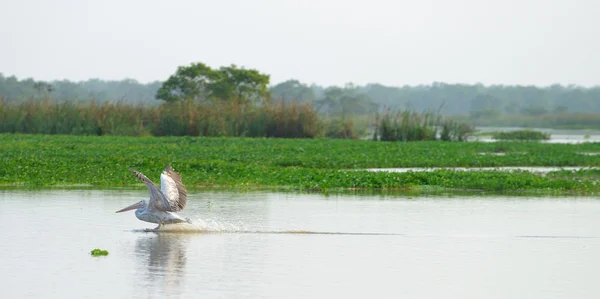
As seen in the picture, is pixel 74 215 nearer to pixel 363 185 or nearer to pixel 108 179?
pixel 108 179

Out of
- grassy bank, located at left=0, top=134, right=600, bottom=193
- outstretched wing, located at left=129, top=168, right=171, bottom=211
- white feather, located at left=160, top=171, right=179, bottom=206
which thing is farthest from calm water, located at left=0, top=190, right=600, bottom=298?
grassy bank, located at left=0, top=134, right=600, bottom=193

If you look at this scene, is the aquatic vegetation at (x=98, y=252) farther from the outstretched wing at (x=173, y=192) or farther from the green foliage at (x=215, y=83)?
the green foliage at (x=215, y=83)

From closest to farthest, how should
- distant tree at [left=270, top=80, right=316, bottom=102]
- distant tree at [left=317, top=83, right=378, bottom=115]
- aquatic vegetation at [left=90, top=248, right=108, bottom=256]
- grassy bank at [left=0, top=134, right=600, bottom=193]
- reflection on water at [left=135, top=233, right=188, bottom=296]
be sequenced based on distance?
1. reflection on water at [left=135, top=233, right=188, bottom=296]
2. aquatic vegetation at [left=90, top=248, right=108, bottom=256]
3. grassy bank at [left=0, top=134, right=600, bottom=193]
4. distant tree at [left=317, top=83, right=378, bottom=115]
5. distant tree at [left=270, top=80, right=316, bottom=102]

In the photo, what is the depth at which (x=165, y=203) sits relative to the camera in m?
14.7

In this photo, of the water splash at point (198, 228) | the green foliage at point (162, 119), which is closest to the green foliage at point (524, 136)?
the green foliage at point (162, 119)

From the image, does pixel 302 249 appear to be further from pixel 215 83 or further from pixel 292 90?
pixel 292 90

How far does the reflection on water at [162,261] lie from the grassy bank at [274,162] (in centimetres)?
708

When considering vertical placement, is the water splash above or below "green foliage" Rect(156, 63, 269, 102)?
below

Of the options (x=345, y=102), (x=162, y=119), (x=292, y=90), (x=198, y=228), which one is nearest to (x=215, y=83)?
(x=162, y=119)

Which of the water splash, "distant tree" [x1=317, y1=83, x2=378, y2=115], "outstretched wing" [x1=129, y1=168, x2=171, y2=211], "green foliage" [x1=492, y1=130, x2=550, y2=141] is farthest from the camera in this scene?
"distant tree" [x1=317, y1=83, x2=378, y2=115]

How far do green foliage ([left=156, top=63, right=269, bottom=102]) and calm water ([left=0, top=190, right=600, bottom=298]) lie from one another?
39.3 metres

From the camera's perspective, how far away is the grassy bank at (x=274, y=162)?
874 inches

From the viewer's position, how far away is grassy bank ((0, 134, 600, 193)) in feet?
72.8

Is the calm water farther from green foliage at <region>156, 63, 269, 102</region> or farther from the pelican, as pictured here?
green foliage at <region>156, 63, 269, 102</region>
